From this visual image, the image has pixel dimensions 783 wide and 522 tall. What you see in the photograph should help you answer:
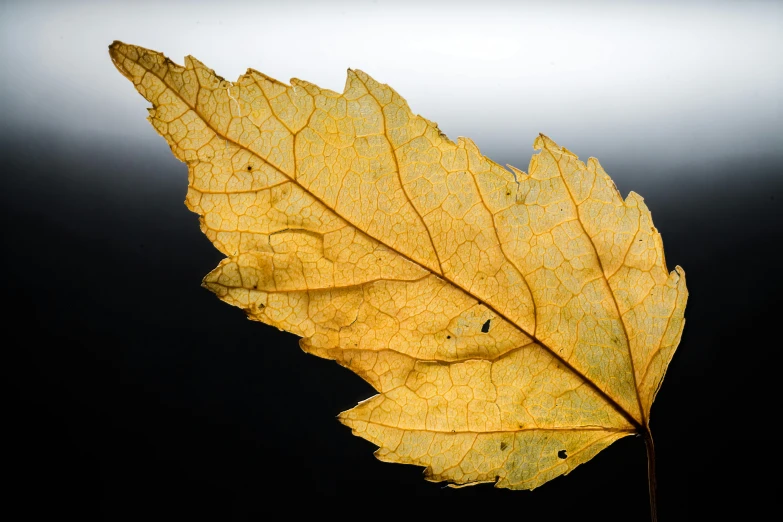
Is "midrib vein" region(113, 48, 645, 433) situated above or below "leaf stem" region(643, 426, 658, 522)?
above

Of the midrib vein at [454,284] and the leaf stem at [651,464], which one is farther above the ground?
the midrib vein at [454,284]

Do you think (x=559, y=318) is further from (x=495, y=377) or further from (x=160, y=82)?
(x=160, y=82)

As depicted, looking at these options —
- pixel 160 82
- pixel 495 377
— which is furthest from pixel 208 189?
pixel 495 377

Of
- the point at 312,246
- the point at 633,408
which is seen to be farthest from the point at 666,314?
the point at 312,246

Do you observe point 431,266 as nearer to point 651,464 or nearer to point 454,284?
point 454,284

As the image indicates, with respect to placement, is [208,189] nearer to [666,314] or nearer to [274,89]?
[274,89]

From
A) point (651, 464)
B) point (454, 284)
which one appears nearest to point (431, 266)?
point (454, 284)
